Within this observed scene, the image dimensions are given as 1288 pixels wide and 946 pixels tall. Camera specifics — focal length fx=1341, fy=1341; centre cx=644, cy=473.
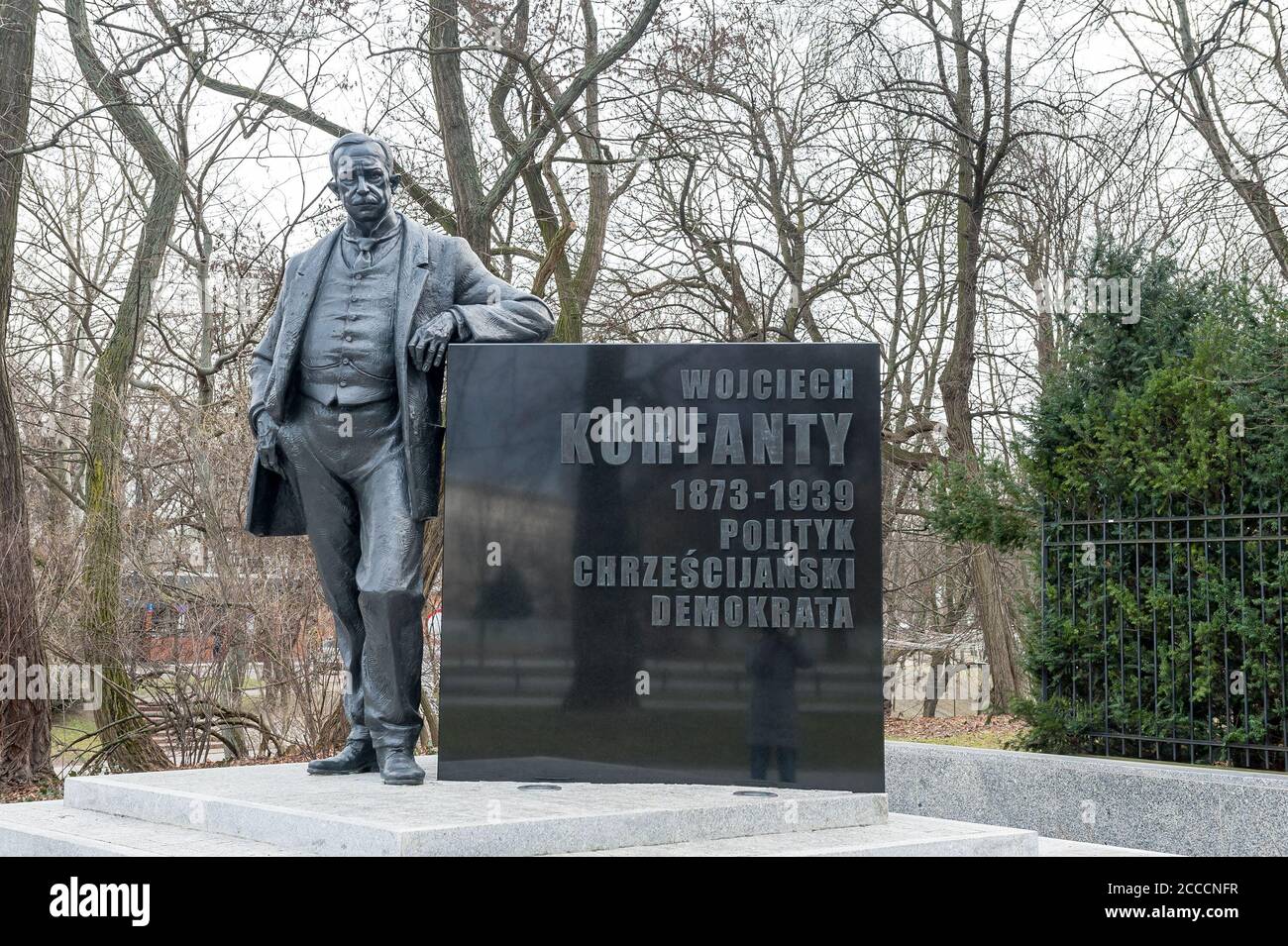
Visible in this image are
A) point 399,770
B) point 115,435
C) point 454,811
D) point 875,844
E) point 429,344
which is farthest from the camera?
point 115,435

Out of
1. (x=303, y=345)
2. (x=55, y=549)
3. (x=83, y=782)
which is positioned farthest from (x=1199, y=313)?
(x=55, y=549)

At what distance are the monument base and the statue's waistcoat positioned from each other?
1764 millimetres

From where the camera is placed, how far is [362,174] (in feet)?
20.1

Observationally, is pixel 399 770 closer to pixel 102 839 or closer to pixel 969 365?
pixel 102 839

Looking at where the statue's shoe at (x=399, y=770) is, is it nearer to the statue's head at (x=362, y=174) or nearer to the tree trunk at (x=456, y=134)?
the statue's head at (x=362, y=174)

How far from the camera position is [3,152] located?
1119 centimetres

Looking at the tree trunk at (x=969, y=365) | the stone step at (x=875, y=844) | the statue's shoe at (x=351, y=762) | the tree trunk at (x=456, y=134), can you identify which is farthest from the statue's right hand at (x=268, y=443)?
the tree trunk at (x=969, y=365)

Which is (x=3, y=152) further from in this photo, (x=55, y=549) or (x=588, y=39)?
(x=588, y=39)

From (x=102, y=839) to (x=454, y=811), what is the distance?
147 centimetres

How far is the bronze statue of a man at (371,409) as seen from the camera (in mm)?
5949

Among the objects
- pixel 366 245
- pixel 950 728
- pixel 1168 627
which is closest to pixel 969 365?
pixel 950 728

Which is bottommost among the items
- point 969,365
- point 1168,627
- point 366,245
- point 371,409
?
point 1168,627

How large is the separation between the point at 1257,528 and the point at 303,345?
612 centimetres
